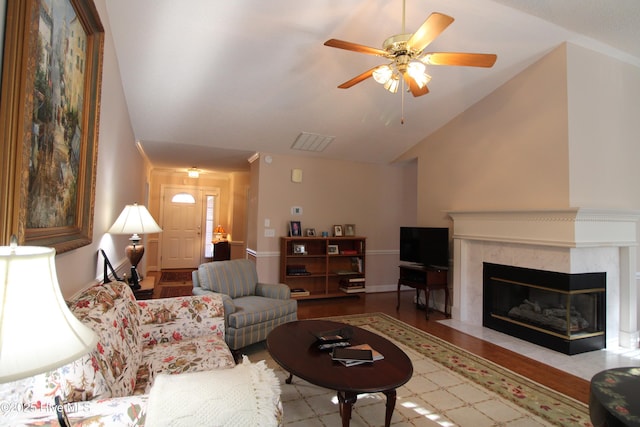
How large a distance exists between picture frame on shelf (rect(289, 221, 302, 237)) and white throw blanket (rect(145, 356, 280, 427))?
13.0ft

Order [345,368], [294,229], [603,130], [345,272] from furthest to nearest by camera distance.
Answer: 1. [345,272]
2. [294,229]
3. [603,130]
4. [345,368]

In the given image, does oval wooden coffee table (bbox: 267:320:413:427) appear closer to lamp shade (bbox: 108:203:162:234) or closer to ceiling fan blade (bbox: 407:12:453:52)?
lamp shade (bbox: 108:203:162:234)

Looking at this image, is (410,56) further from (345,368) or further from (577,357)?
(577,357)

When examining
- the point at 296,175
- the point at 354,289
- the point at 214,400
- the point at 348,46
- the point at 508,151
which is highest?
the point at 348,46

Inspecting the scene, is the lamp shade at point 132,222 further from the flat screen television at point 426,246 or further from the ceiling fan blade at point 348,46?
the flat screen television at point 426,246

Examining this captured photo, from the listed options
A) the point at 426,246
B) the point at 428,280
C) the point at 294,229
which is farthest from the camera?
the point at 294,229

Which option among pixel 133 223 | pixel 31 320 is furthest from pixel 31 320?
pixel 133 223

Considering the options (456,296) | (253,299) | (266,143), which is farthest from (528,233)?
(266,143)

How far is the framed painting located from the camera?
1032mm

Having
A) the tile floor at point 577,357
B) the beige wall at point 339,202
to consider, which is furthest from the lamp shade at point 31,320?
the beige wall at point 339,202

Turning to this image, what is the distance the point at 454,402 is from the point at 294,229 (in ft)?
10.8

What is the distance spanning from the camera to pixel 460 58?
2.35 metres

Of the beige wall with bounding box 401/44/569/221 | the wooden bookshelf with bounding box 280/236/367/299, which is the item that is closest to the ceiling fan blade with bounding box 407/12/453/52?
the beige wall with bounding box 401/44/569/221

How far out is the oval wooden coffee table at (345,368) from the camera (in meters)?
1.70
